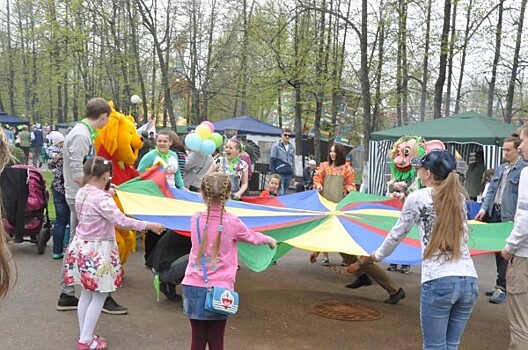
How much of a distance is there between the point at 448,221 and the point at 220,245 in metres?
1.38

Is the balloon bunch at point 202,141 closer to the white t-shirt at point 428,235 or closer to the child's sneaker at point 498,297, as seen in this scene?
the child's sneaker at point 498,297

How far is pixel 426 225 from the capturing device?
3.34m

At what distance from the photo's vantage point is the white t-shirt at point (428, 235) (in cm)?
320

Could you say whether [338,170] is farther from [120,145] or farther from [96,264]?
[96,264]

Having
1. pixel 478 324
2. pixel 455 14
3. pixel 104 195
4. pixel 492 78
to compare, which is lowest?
pixel 478 324

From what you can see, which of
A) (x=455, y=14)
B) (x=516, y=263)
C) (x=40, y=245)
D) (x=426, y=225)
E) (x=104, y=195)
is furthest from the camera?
(x=455, y=14)

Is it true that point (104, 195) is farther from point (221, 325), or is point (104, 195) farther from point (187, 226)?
point (221, 325)

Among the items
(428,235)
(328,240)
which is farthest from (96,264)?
(428,235)

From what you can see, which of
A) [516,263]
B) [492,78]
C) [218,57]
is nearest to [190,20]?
[218,57]

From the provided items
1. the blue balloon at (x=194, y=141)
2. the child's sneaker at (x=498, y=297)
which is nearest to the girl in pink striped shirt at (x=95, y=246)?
the blue balloon at (x=194, y=141)

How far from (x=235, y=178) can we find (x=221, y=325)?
4.06m

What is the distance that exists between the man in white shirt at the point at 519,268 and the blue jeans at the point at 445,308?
68 centimetres

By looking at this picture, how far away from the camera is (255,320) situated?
5117mm

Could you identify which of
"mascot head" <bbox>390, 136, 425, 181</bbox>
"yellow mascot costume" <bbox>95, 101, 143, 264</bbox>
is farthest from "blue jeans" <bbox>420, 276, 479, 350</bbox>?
"mascot head" <bbox>390, 136, 425, 181</bbox>
